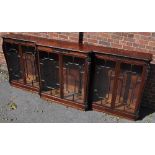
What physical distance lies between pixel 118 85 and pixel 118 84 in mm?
30

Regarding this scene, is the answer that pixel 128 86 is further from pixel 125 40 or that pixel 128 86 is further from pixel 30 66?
pixel 30 66

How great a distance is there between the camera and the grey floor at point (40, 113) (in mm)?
5777

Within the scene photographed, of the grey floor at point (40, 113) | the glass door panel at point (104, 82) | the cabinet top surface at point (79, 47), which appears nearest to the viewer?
the cabinet top surface at point (79, 47)

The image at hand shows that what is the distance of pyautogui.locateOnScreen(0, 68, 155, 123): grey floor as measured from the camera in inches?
227

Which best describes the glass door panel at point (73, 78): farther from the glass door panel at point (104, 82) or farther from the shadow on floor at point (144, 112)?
the shadow on floor at point (144, 112)

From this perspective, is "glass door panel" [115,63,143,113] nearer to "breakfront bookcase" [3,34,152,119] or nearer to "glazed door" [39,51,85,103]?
"breakfront bookcase" [3,34,152,119]

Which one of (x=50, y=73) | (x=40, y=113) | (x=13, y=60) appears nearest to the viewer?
(x=40, y=113)

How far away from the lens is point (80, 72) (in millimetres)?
5738

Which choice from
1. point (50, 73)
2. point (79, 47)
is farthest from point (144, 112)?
point (50, 73)

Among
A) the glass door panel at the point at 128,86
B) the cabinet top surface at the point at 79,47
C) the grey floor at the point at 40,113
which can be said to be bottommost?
the grey floor at the point at 40,113

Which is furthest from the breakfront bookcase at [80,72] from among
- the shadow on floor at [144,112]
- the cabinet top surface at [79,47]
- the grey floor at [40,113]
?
the shadow on floor at [144,112]

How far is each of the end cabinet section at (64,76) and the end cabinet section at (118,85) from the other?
0.29m

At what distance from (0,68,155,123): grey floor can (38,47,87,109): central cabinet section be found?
0.21m

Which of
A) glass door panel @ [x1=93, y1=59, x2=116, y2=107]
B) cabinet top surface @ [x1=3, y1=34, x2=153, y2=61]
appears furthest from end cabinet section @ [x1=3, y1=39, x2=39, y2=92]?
glass door panel @ [x1=93, y1=59, x2=116, y2=107]
